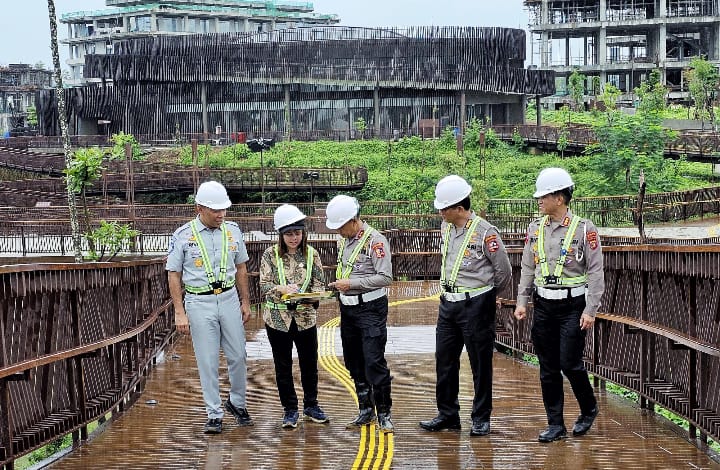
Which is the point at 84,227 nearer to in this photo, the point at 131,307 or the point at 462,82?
the point at 131,307

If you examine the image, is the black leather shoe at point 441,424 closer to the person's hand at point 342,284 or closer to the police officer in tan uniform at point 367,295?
the police officer in tan uniform at point 367,295

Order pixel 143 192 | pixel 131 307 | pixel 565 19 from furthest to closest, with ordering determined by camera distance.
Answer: pixel 565 19, pixel 143 192, pixel 131 307

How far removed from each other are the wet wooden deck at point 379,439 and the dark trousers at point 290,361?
0.80 feet

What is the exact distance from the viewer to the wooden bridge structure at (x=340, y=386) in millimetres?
8031

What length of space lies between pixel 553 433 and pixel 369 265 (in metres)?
1.84

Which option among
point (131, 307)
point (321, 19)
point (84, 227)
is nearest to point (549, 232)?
point (131, 307)

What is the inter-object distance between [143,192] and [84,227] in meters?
13.2

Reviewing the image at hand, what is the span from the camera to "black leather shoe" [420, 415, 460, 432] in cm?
915

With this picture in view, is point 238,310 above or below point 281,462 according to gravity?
above

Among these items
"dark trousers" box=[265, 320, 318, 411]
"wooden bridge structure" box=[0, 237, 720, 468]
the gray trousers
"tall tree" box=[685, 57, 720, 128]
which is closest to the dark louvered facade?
"tall tree" box=[685, 57, 720, 128]

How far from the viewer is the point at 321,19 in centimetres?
17050

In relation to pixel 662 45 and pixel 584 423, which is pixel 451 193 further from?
pixel 662 45

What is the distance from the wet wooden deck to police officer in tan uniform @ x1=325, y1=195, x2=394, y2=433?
0.80ft

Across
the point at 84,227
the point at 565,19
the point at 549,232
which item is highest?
the point at 565,19
